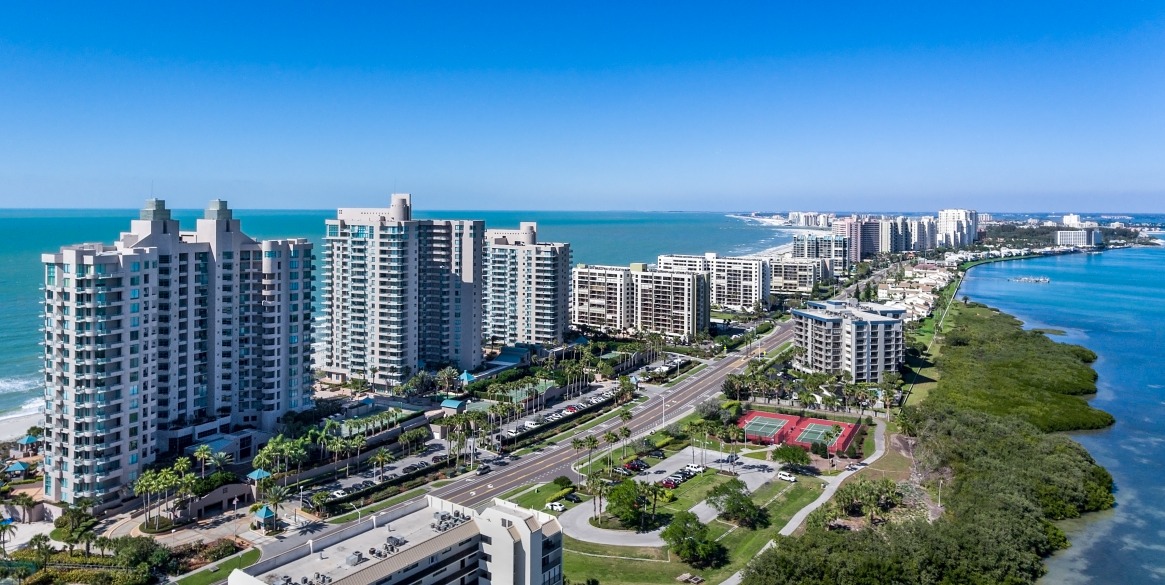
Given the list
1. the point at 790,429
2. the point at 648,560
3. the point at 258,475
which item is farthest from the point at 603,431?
the point at 258,475

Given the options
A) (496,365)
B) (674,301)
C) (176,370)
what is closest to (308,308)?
(176,370)

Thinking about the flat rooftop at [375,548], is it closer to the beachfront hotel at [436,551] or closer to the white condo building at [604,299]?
the beachfront hotel at [436,551]

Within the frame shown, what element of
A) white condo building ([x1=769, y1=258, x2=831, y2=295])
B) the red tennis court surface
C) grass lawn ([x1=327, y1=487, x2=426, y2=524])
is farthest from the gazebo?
white condo building ([x1=769, y1=258, x2=831, y2=295])

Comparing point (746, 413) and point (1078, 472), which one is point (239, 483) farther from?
point (1078, 472)

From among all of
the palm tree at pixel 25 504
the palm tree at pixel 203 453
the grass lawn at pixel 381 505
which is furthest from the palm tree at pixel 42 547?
the grass lawn at pixel 381 505

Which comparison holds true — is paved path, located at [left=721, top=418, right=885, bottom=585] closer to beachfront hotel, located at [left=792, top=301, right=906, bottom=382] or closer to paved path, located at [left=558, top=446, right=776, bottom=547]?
paved path, located at [left=558, top=446, right=776, bottom=547]

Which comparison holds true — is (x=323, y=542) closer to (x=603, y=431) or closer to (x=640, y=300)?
(x=603, y=431)

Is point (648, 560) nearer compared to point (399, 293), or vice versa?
point (648, 560)
